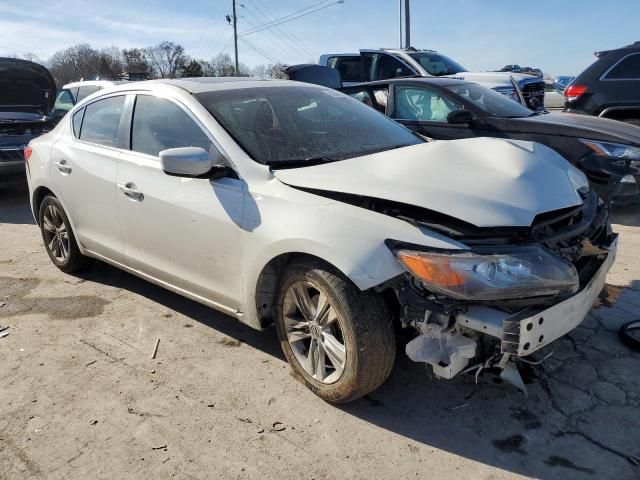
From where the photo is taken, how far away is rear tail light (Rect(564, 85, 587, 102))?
800 cm

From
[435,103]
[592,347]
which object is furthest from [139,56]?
[592,347]

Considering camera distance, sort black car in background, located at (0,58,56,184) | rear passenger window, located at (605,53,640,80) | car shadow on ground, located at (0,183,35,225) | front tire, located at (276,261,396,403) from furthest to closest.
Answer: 1. black car in background, located at (0,58,56,184)
2. rear passenger window, located at (605,53,640,80)
3. car shadow on ground, located at (0,183,35,225)
4. front tire, located at (276,261,396,403)

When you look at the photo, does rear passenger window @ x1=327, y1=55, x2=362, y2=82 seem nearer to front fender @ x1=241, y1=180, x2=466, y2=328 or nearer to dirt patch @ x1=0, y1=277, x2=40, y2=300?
dirt patch @ x1=0, y1=277, x2=40, y2=300

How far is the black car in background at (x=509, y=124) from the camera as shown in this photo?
5.73 m

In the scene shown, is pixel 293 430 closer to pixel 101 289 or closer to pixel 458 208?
pixel 458 208

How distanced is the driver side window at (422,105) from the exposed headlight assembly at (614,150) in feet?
4.97

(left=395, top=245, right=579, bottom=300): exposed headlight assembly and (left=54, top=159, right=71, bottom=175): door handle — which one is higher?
(left=54, top=159, right=71, bottom=175): door handle

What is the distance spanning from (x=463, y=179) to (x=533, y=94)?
10773 mm

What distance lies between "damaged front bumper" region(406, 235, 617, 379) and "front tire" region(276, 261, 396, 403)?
200mm

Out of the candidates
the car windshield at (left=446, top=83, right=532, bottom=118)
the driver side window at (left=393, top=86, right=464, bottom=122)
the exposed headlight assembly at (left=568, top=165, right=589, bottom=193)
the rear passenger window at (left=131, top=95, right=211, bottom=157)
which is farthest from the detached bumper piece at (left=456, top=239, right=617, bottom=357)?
the driver side window at (left=393, top=86, right=464, bottom=122)

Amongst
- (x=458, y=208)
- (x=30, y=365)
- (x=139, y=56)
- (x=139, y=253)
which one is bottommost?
(x=30, y=365)

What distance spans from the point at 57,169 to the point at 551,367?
3.93m

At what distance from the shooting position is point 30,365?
11.5 feet

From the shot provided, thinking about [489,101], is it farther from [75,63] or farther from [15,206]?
[75,63]
